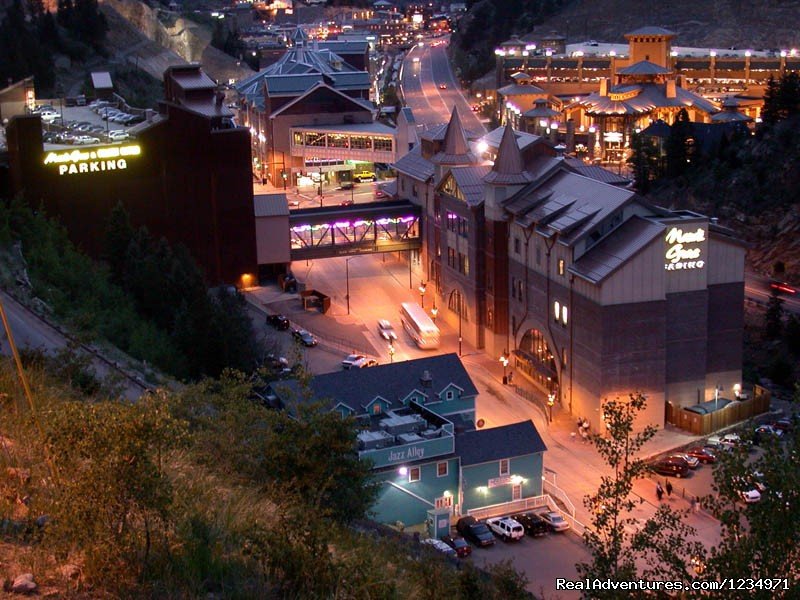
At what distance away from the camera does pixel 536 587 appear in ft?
94.6

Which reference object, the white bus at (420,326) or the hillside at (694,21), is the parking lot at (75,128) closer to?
the white bus at (420,326)

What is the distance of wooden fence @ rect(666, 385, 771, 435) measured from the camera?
39469 millimetres

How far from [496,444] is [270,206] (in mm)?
25803

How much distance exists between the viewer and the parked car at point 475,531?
1245 inches

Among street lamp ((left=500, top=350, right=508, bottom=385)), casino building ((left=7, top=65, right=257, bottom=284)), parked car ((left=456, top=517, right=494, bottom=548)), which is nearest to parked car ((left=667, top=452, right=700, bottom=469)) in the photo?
parked car ((left=456, top=517, right=494, bottom=548))

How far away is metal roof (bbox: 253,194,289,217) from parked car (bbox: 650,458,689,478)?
2617cm

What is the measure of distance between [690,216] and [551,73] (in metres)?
78.0

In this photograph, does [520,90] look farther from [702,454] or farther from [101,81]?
[702,454]

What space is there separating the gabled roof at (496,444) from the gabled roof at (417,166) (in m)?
24.5

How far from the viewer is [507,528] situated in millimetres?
32062

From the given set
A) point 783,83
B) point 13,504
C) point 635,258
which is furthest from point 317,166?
point 13,504

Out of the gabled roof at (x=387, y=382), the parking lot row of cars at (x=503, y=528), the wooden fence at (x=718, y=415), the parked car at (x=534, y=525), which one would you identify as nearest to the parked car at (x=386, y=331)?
the gabled roof at (x=387, y=382)

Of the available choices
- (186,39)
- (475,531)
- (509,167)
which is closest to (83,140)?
(509,167)

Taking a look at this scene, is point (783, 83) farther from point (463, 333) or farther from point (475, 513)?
point (475, 513)
